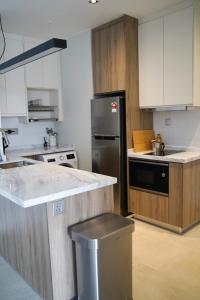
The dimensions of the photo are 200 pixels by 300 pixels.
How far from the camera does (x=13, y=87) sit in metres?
4.07

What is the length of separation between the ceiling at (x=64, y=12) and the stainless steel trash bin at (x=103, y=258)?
8.34 ft

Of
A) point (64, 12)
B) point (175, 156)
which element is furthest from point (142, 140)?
point (64, 12)

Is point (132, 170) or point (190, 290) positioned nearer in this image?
point (190, 290)

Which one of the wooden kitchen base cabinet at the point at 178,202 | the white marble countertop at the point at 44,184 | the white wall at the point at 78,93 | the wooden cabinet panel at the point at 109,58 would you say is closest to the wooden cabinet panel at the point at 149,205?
the wooden kitchen base cabinet at the point at 178,202

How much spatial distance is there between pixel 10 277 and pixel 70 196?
1.13m

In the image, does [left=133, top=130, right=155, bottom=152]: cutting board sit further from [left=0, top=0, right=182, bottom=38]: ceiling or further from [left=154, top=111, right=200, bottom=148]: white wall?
[left=0, top=0, right=182, bottom=38]: ceiling

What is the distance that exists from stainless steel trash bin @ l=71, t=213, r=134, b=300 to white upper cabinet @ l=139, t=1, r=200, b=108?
1997 millimetres

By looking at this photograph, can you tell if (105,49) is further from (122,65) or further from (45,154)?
(45,154)

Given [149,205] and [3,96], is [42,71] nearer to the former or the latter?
[3,96]

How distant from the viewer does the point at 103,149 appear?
3758 mm

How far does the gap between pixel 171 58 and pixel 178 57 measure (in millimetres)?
96

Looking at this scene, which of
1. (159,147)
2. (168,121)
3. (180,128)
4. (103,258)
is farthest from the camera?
(168,121)

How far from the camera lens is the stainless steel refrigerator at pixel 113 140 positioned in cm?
349

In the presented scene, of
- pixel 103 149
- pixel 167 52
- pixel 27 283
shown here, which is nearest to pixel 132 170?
pixel 103 149
